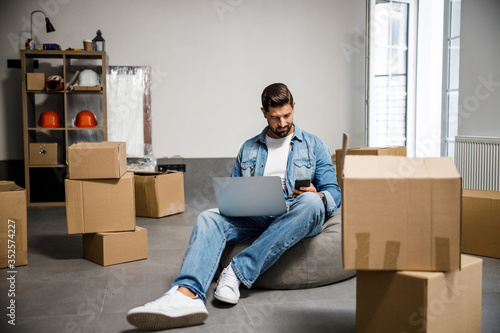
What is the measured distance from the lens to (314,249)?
2045 mm

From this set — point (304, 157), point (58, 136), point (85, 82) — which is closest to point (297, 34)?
point (85, 82)

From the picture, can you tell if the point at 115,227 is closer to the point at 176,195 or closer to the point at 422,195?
the point at 176,195

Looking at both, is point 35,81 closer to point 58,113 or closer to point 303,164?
point 58,113

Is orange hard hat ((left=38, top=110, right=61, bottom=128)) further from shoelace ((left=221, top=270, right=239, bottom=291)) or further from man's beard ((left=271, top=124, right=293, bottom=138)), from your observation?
shoelace ((left=221, top=270, right=239, bottom=291))

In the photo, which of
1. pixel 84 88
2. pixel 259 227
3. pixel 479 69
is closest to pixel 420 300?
pixel 259 227

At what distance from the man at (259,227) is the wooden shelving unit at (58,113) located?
2.70 m

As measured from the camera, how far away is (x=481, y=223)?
8.32ft

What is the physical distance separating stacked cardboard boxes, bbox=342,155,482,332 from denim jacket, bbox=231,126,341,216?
741 mm

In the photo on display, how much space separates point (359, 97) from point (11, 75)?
379 cm

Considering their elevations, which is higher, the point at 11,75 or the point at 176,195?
the point at 11,75

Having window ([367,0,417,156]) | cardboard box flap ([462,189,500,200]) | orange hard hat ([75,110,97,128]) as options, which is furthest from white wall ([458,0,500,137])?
orange hard hat ([75,110,97,128])

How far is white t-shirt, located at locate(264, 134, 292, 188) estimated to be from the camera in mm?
2174

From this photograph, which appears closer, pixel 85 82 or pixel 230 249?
pixel 230 249

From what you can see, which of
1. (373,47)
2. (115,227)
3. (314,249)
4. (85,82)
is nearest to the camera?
(314,249)
